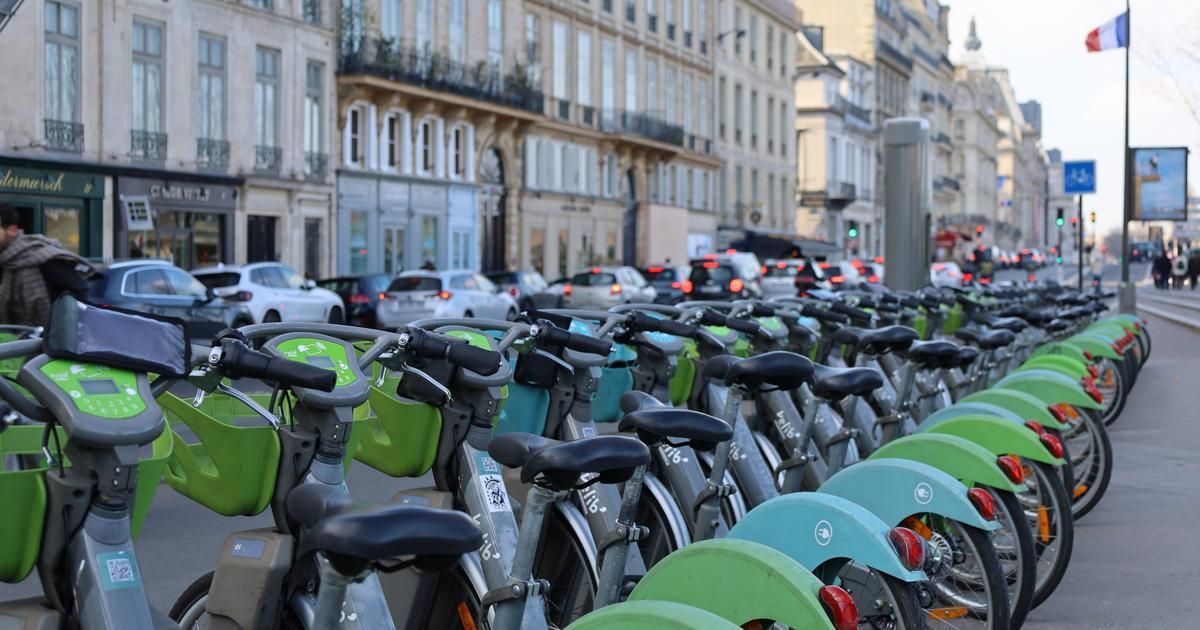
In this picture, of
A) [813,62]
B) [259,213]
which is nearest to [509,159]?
[259,213]

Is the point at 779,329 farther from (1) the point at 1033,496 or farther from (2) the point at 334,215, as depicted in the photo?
(2) the point at 334,215

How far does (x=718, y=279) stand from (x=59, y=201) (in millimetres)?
14157

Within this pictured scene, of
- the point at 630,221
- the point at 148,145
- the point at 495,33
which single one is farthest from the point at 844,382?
the point at 630,221

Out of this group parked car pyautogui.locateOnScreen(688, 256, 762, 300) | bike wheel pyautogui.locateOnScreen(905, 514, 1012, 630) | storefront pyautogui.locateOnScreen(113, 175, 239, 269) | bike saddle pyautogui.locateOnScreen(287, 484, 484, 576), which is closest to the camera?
bike saddle pyautogui.locateOnScreen(287, 484, 484, 576)

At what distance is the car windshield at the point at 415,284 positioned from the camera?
30.1 metres

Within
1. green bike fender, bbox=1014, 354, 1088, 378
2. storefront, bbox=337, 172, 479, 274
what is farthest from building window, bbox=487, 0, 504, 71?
green bike fender, bbox=1014, 354, 1088, 378

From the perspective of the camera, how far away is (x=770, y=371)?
4863 mm

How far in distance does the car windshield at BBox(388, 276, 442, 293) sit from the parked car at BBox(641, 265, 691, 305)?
7297mm

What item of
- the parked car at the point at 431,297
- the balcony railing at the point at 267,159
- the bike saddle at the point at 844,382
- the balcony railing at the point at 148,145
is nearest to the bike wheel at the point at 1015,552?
the bike saddle at the point at 844,382

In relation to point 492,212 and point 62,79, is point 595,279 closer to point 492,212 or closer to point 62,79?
point 492,212

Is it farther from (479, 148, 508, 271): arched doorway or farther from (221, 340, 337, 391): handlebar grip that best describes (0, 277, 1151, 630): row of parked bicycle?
(479, 148, 508, 271): arched doorway

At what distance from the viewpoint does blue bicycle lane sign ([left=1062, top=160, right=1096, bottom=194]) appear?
32406 mm

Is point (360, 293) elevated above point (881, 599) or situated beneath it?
elevated above

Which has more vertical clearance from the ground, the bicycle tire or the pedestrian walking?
the pedestrian walking
